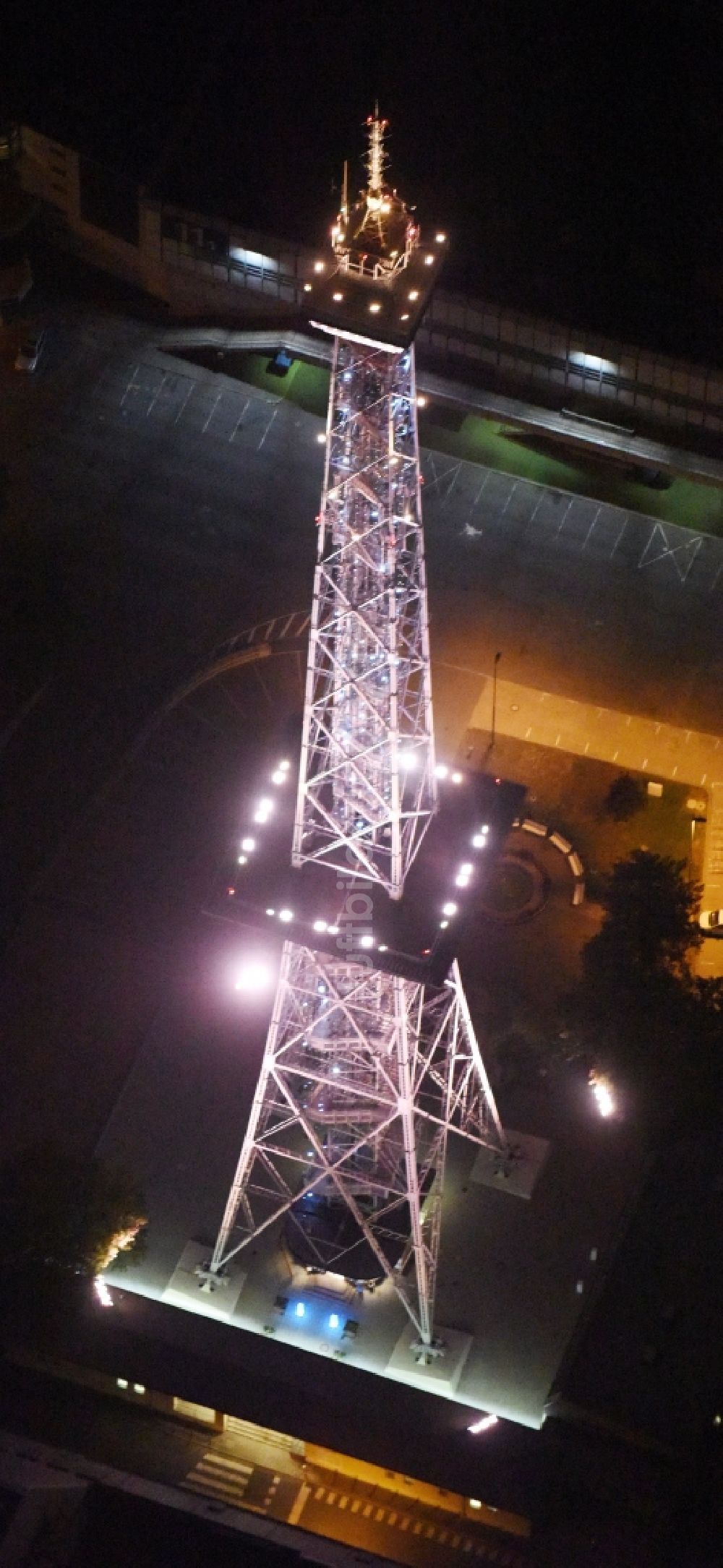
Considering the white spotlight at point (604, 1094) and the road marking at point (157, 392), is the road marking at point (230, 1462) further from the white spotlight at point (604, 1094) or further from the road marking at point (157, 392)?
the road marking at point (157, 392)

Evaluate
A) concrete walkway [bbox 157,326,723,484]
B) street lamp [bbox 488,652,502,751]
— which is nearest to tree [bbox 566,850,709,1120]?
street lamp [bbox 488,652,502,751]

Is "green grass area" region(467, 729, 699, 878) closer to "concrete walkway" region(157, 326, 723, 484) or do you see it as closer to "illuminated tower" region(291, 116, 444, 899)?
"concrete walkway" region(157, 326, 723, 484)

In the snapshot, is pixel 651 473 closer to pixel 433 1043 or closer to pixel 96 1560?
pixel 433 1043

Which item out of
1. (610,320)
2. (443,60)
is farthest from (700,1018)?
(443,60)

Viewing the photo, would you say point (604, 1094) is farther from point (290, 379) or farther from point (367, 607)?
point (290, 379)

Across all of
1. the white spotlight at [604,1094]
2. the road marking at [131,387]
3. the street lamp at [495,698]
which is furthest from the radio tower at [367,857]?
the road marking at [131,387]

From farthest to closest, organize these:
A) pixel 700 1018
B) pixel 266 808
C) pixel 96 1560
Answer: pixel 700 1018
pixel 266 808
pixel 96 1560
